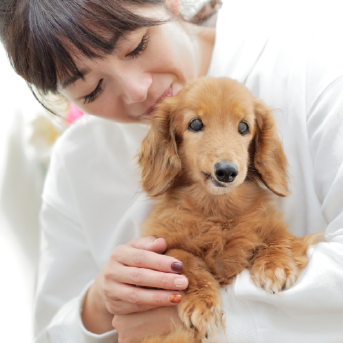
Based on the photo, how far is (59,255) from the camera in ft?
6.41

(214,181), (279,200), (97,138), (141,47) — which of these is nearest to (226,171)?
(214,181)

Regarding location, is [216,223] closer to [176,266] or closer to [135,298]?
[176,266]

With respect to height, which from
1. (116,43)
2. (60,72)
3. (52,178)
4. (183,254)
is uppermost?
(116,43)

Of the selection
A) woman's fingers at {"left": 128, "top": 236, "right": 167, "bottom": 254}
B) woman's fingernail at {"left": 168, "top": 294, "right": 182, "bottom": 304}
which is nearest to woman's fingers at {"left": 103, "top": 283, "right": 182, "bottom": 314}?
woman's fingernail at {"left": 168, "top": 294, "right": 182, "bottom": 304}

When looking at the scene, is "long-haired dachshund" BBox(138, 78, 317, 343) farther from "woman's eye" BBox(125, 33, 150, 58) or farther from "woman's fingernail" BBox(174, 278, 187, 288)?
"woman's eye" BBox(125, 33, 150, 58)

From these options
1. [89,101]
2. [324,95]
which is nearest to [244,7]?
[324,95]

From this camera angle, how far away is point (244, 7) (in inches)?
69.2

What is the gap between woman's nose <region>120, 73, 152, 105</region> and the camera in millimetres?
1438

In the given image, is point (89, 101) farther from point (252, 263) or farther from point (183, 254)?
point (252, 263)

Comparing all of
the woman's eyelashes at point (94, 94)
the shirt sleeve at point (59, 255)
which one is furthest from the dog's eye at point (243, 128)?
the shirt sleeve at point (59, 255)

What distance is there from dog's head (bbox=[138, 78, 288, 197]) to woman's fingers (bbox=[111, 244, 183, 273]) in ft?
0.75

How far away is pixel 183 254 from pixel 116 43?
2.52 ft

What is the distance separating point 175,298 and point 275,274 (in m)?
0.31

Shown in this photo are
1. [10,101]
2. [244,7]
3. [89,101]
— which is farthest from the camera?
[10,101]
